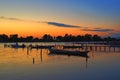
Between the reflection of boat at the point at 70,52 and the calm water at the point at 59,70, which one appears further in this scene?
the reflection of boat at the point at 70,52

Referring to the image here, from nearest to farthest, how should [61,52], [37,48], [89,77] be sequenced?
[89,77]
[61,52]
[37,48]

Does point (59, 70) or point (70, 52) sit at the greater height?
point (70, 52)

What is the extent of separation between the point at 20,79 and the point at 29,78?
129 centimetres

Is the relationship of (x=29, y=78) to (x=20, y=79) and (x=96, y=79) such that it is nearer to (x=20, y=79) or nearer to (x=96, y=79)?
(x=20, y=79)

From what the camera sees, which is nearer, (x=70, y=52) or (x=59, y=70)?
(x=59, y=70)

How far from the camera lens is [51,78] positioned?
1145 inches

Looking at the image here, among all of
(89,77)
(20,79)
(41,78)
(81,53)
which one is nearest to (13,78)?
(20,79)

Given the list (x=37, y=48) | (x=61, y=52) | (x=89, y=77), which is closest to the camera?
(x=89, y=77)

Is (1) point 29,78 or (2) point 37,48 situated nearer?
(1) point 29,78

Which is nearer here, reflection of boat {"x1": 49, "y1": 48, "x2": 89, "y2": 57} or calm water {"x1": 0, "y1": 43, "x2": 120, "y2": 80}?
calm water {"x1": 0, "y1": 43, "x2": 120, "y2": 80}

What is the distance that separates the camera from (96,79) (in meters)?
27.9

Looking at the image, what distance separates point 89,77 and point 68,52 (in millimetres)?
37554

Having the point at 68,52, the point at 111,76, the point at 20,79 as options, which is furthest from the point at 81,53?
the point at 20,79

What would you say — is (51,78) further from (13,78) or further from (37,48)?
(37,48)
